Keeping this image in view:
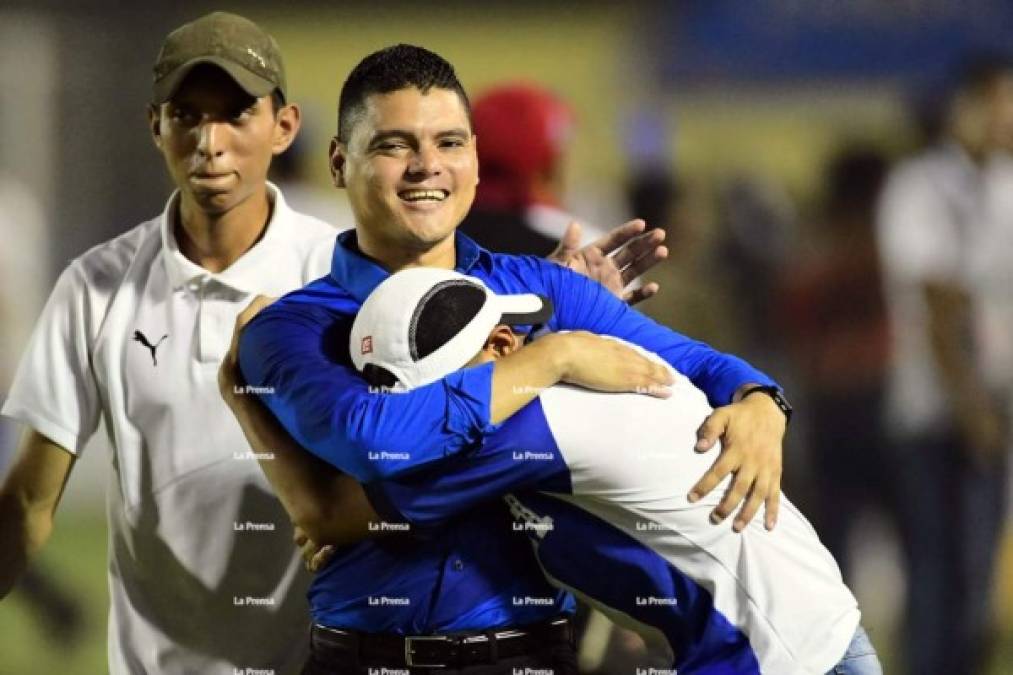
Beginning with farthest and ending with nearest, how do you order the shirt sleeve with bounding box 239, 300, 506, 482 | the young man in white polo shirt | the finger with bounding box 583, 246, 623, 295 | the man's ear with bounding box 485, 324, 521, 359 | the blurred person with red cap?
the blurred person with red cap, the young man in white polo shirt, the finger with bounding box 583, 246, 623, 295, the man's ear with bounding box 485, 324, 521, 359, the shirt sleeve with bounding box 239, 300, 506, 482

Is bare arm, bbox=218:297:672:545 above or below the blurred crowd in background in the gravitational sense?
below

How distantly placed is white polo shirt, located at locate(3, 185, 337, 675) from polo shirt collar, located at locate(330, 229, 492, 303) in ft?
0.81

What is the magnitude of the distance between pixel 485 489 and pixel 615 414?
0.53 ft

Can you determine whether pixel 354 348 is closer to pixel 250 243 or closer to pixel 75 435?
pixel 250 243

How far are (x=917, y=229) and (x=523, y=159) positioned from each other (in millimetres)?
576

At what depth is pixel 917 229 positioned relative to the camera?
2.16 metres

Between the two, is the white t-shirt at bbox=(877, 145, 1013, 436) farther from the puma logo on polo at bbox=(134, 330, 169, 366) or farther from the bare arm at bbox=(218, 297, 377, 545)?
the puma logo on polo at bbox=(134, 330, 169, 366)

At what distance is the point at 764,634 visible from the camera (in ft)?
5.16

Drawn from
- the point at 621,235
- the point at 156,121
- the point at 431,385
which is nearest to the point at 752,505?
the point at 431,385

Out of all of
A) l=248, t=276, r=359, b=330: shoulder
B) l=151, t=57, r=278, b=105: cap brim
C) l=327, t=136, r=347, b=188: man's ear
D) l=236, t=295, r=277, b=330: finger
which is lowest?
l=236, t=295, r=277, b=330: finger

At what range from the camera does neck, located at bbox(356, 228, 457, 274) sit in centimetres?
173

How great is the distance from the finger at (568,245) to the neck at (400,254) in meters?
0.22

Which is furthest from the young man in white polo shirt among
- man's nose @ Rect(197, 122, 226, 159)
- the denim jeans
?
the denim jeans

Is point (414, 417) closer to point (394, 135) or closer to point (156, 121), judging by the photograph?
point (394, 135)
